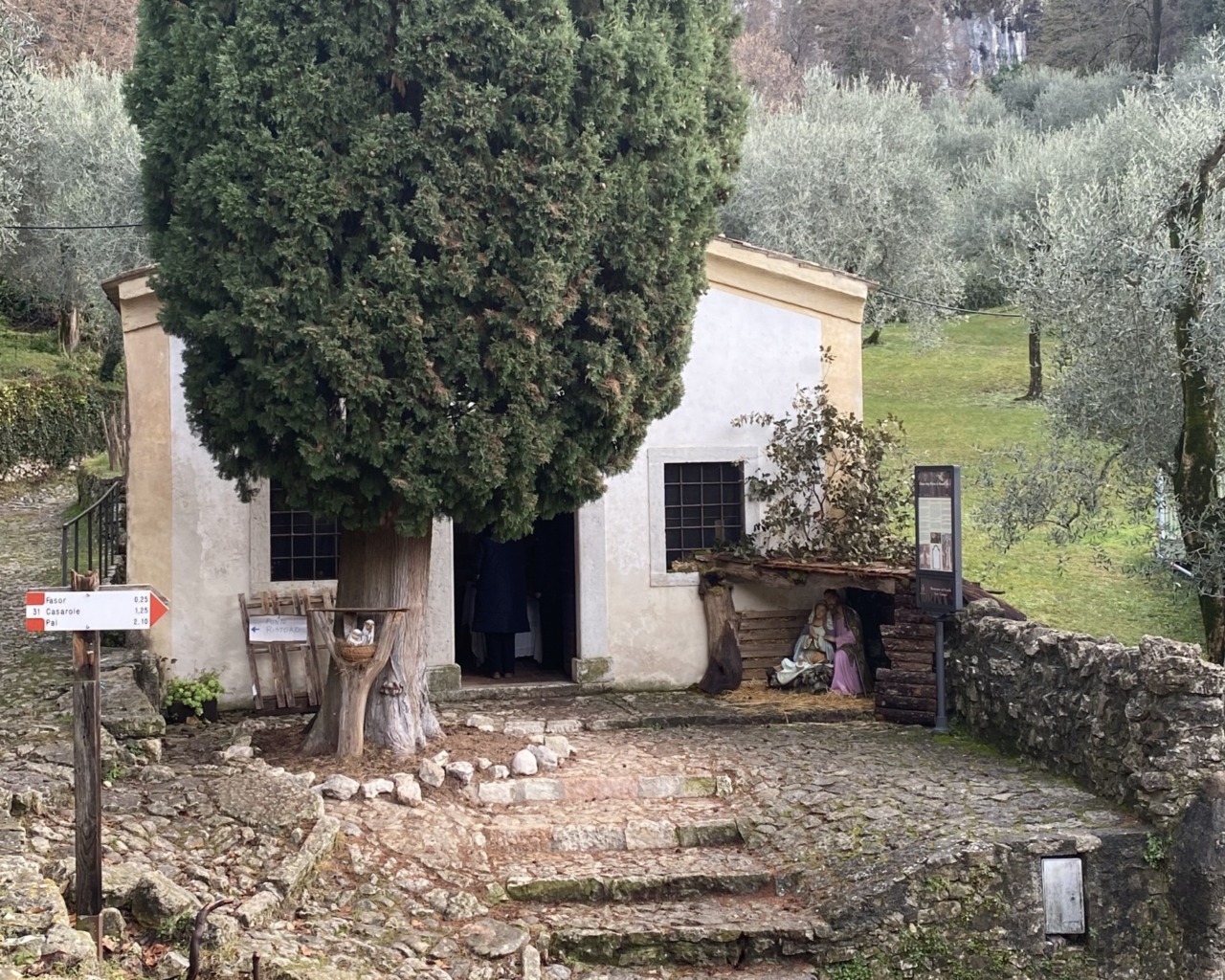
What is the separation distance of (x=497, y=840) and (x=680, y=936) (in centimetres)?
160

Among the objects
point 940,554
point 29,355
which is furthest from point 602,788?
point 29,355

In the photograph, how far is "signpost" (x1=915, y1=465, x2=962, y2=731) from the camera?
10.7 m

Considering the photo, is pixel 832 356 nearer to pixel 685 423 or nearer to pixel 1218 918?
pixel 685 423

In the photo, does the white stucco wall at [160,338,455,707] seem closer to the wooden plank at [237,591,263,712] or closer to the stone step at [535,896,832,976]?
the wooden plank at [237,591,263,712]

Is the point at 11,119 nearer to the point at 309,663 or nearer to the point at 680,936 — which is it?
the point at 309,663

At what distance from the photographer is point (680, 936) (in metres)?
7.48

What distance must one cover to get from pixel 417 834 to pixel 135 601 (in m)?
3.04

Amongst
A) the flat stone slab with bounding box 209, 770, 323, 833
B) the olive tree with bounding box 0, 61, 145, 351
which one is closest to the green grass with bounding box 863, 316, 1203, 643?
the flat stone slab with bounding box 209, 770, 323, 833

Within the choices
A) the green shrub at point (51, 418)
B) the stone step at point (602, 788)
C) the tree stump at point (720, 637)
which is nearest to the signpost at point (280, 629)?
the stone step at point (602, 788)

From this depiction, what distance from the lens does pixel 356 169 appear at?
8312 millimetres

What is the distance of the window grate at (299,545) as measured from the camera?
38.9 feet

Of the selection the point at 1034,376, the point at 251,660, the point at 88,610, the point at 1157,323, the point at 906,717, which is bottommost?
the point at 906,717

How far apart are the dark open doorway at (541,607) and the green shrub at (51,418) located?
1460cm

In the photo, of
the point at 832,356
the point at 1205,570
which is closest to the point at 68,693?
the point at 832,356
